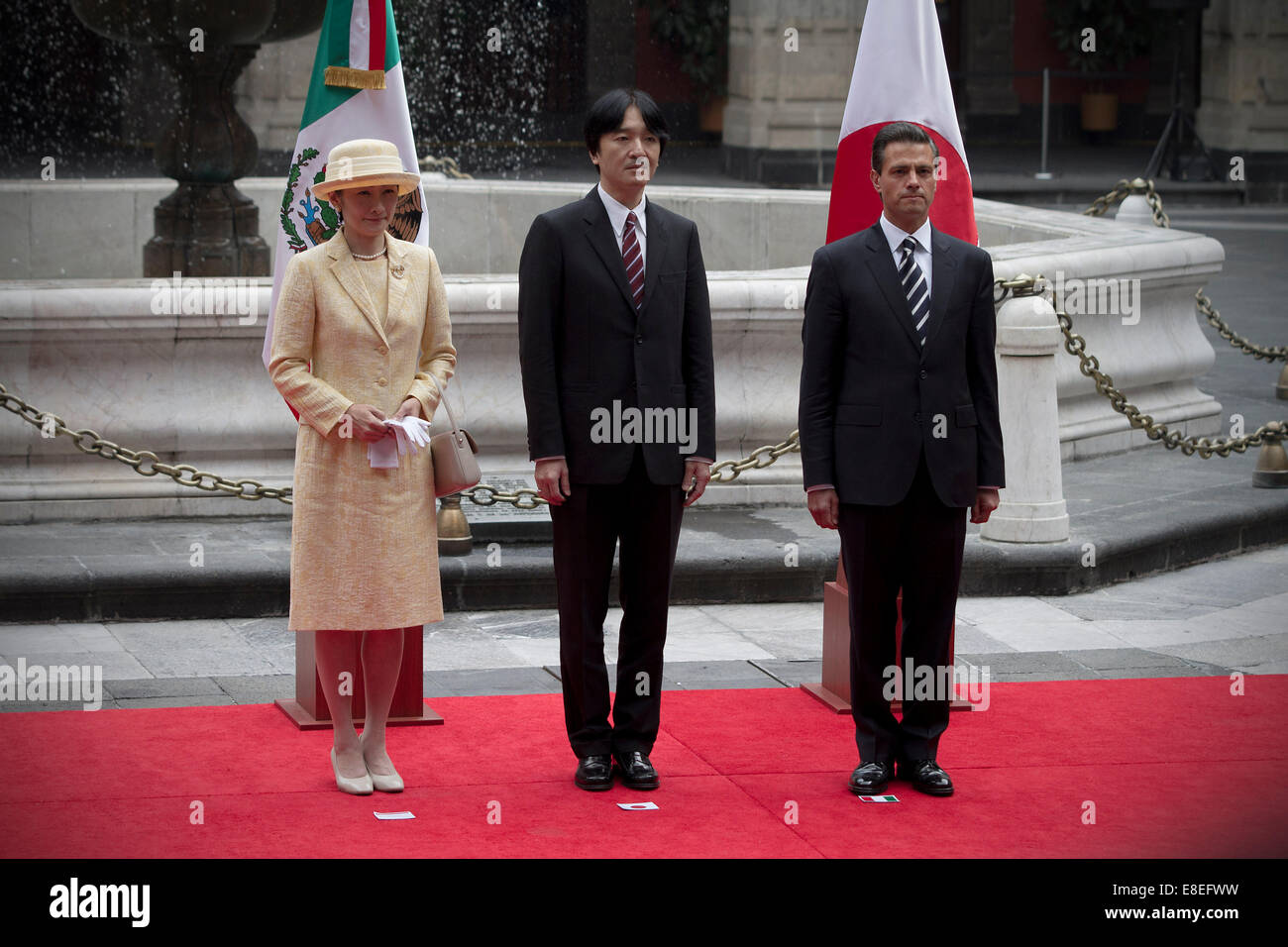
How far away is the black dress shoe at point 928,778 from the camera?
5.02 m

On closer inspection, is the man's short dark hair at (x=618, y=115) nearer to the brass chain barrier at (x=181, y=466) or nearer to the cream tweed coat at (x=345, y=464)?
the cream tweed coat at (x=345, y=464)

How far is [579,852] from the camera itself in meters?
4.54

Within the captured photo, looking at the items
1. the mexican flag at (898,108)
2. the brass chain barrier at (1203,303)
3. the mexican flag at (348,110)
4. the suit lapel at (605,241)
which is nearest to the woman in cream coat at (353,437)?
the suit lapel at (605,241)

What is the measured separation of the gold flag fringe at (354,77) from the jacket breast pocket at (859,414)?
1.80m

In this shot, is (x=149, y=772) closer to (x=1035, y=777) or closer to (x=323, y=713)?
(x=323, y=713)

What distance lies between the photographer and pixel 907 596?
518 centimetres

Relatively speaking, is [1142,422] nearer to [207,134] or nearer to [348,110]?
[348,110]

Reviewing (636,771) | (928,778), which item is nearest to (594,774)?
(636,771)

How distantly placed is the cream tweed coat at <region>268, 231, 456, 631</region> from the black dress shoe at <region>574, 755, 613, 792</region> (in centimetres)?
A: 57

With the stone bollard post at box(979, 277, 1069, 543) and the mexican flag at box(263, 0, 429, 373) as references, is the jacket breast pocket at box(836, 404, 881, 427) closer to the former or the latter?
the mexican flag at box(263, 0, 429, 373)

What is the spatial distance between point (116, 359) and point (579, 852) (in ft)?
13.3

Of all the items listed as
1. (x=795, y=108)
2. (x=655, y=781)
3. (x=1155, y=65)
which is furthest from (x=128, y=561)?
(x=1155, y=65)

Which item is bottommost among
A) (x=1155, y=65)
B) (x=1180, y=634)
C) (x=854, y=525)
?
(x=1180, y=634)

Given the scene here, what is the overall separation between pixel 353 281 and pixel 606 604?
3.43 feet
